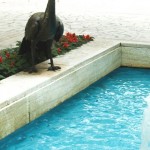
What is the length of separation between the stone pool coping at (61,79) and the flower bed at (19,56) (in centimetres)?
16

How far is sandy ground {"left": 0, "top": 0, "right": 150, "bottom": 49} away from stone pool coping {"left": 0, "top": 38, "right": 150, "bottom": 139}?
911 mm

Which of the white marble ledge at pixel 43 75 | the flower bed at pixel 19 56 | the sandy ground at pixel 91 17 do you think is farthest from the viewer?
the sandy ground at pixel 91 17

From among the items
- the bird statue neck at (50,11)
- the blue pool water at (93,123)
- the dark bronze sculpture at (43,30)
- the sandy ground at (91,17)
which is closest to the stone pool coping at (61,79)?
the blue pool water at (93,123)

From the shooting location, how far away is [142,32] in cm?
1108

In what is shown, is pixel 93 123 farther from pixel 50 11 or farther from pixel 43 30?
pixel 50 11

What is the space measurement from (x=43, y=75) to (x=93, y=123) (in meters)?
1.00

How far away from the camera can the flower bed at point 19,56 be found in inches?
277

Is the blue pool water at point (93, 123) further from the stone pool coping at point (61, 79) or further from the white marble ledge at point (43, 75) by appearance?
the white marble ledge at point (43, 75)

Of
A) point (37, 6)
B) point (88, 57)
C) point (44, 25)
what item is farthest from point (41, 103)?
point (37, 6)

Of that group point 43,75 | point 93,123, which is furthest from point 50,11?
point 93,123

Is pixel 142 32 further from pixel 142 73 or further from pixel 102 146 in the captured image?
pixel 102 146

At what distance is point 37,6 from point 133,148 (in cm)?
1115

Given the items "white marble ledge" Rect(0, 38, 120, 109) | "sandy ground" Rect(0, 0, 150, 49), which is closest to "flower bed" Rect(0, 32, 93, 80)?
"white marble ledge" Rect(0, 38, 120, 109)

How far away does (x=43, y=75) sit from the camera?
6.86 m
